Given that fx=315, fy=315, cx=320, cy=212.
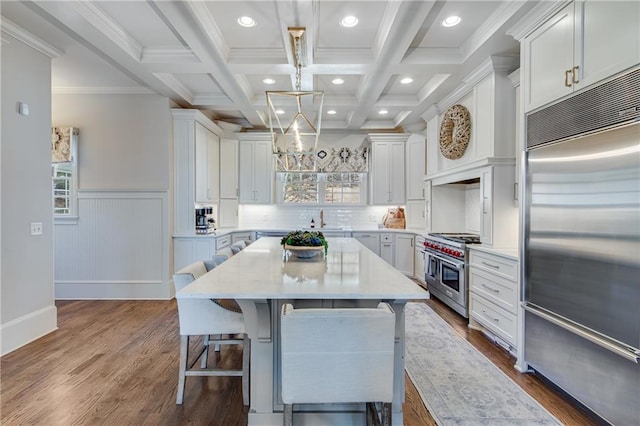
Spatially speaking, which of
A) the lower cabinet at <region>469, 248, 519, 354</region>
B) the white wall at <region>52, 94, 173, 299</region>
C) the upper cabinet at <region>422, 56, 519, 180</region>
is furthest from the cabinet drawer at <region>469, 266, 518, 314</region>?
the white wall at <region>52, 94, 173, 299</region>

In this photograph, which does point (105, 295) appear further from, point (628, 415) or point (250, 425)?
point (628, 415)

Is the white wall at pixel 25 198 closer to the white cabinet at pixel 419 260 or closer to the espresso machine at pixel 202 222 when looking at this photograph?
the espresso machine at pixel 202 222

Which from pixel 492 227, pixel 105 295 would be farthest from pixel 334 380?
pixel 105 295

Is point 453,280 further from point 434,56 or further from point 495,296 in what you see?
point 434,56

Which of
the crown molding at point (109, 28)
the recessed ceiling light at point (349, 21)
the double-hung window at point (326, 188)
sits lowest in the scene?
the double-hung window at point (326, 188)

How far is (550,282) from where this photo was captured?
7.47 ft

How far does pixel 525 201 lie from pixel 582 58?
40.4 inches

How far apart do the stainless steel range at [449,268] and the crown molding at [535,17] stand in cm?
211

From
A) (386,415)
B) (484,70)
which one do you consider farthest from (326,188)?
(386,415)

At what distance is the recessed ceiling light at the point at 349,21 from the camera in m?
2.82

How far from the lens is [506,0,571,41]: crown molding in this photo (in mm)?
2221

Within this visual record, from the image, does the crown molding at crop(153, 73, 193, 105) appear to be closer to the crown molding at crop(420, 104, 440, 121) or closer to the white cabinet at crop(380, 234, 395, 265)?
the crown molding at crop(420, 104, 440, 121)

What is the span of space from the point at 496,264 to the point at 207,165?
4.41 metres

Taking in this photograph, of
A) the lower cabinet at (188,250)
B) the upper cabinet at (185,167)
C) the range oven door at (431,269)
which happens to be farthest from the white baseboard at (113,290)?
the range oven door at (431,269)
